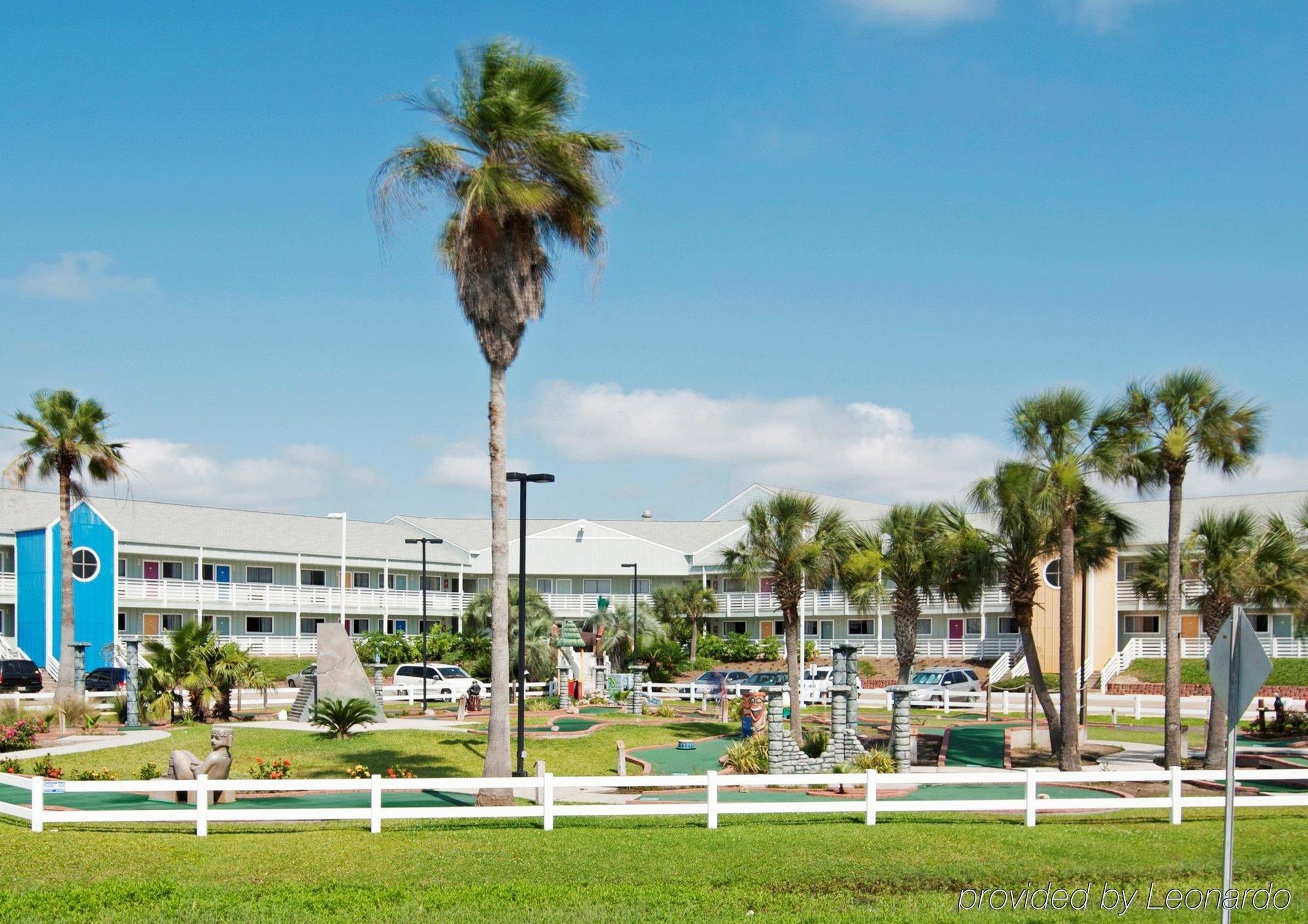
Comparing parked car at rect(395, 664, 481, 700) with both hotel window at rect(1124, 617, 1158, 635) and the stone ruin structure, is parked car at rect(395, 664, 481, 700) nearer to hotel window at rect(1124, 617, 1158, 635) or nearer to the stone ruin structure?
the stone ruin structure

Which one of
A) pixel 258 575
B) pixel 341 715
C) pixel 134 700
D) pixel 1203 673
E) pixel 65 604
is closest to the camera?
pixel 341 715

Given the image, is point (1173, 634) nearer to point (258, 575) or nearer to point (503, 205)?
point (503, 205)

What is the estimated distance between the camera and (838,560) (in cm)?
3022

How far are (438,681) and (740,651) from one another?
19219 mm

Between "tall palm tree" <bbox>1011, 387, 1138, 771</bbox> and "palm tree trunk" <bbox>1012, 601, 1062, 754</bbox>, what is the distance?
1.49 metres

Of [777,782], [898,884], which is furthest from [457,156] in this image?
[898,884]

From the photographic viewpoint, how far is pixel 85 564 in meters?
53.0

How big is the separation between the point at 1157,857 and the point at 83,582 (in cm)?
4896

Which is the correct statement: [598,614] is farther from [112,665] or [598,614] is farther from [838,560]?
[838,560]

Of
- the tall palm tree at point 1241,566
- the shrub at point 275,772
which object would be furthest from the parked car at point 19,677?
the tall palm tree at point 1241,566

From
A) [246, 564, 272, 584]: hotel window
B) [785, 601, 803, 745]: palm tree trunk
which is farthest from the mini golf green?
[246, 564, 272, 584]: hotel window

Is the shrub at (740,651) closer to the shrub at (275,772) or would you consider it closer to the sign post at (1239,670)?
the shrub at (275,772)

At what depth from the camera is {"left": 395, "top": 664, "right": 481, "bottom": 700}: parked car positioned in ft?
144

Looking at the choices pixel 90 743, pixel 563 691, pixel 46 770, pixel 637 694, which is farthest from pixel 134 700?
pixel 637 694
